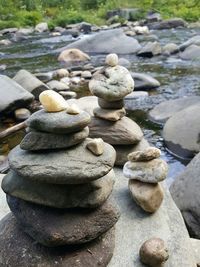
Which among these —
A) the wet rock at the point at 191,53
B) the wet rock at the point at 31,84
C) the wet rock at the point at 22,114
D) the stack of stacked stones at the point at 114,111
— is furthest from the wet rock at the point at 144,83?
the stack of stacked stones at the point at 114,111

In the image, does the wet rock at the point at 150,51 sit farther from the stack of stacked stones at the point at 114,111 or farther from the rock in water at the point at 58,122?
the rock in water at the point at 58,122

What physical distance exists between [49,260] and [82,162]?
0.68 meters

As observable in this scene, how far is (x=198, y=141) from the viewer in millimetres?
6223

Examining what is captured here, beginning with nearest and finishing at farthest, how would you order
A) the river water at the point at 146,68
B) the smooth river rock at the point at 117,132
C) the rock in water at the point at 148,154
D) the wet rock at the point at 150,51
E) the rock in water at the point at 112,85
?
the rock in water at the point at 148,154
the rock in water at the point at 112,85
the smooth river rock at the point at 117,132
the river water at the point at 146,68
the wet rock at the point at 150,51

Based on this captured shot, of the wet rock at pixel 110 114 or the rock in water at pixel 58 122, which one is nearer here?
the rock in water at pixel 58 122

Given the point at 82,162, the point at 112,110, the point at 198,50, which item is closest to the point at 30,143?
the point at 82,162

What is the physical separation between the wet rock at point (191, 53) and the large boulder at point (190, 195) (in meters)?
9.51

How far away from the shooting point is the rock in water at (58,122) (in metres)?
2.92

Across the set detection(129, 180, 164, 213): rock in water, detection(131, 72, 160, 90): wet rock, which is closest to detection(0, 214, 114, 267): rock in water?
detection(129, 180, 164, 213): rock in water

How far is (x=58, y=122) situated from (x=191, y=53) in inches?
453

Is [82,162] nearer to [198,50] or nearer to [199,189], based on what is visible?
[199,189]

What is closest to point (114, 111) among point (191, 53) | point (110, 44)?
point (191, 53)

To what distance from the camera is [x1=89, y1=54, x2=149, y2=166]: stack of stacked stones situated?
430cm

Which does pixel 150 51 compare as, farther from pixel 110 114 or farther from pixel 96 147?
pixel 96 147
